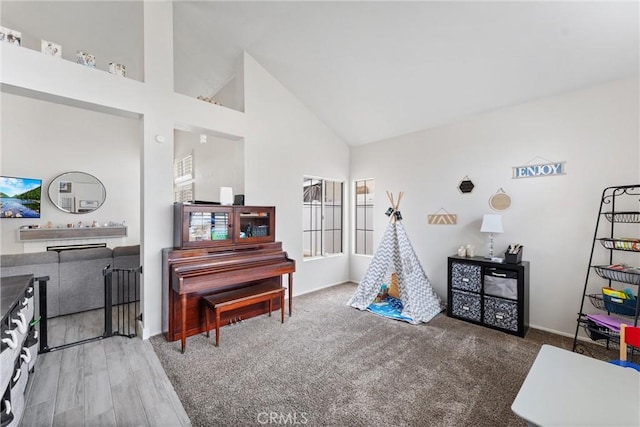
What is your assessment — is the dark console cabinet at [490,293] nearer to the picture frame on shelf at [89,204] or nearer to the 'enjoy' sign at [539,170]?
the 'enjoy' sign at [539,170]

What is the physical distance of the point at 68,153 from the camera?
5539mm

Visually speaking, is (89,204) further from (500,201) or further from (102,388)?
(500,201)

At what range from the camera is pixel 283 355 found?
2686mm

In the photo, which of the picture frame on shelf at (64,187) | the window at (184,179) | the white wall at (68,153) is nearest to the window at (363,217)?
the window at (184,179)

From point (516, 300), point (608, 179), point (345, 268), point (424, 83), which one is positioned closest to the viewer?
point (608, 179)

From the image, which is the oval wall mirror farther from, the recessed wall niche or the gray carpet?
the gray carpet

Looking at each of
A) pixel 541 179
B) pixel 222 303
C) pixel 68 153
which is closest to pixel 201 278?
pixel 222 303

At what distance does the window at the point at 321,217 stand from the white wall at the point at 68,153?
13.8 feet

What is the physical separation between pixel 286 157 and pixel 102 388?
3.44m

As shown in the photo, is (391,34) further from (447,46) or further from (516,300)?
(516,300)

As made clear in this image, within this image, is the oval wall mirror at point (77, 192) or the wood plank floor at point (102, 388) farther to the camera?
the oval wall mirror at point (77, 192)

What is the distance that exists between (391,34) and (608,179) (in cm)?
280

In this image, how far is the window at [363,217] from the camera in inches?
206

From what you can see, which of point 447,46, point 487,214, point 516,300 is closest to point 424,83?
point 447,46
